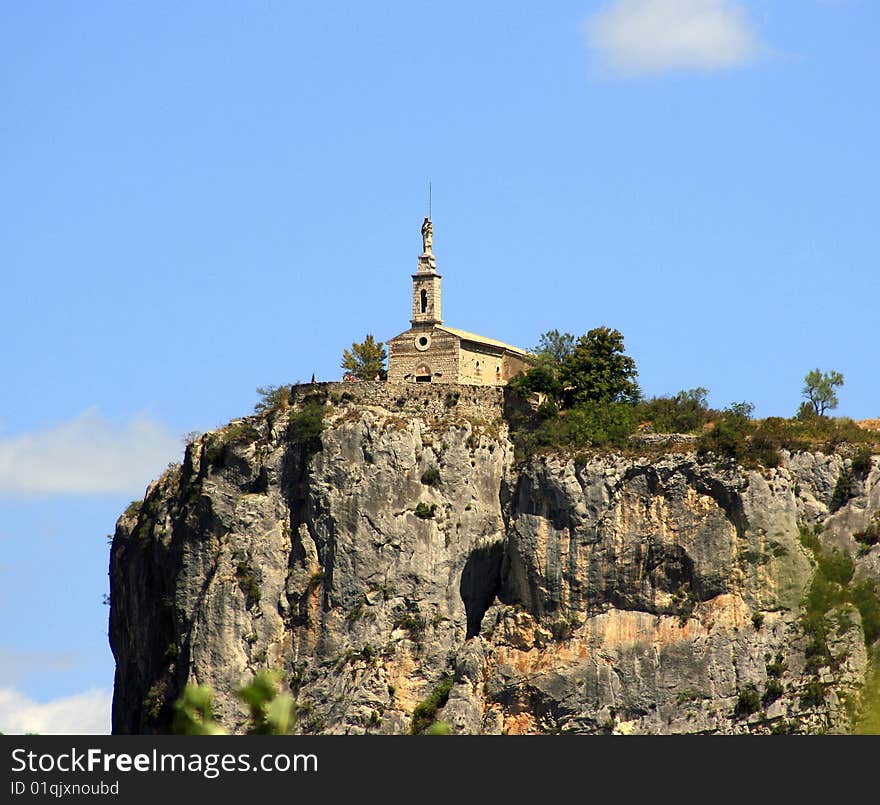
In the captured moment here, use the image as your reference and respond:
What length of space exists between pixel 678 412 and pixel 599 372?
437 cm

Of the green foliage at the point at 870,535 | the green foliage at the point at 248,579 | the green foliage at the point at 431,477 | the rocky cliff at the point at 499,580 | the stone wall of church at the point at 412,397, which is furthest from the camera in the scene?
the stone wall of church at the point at 412,397

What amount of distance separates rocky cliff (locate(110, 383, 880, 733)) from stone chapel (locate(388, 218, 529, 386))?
4.15 m

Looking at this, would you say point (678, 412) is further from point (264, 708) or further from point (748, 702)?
point (264, 708)

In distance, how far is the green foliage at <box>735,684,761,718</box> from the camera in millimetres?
102188

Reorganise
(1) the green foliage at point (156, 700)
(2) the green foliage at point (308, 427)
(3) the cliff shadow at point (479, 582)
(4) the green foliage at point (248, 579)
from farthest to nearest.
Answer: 1. (1) the green foliage at point (156, 700)
2. (3) the cliff shadow at point (479, 582)
3. (2) the green foliage at point (308, 427)
4. (4) the green foliage at point (248, 579)

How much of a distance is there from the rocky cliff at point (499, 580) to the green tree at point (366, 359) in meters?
8.12

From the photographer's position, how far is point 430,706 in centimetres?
10475

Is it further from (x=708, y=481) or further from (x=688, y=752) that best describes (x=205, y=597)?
(x=688, y=752)

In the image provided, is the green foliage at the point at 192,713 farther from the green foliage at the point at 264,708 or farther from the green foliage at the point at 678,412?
the green foliage at the point at 678,412

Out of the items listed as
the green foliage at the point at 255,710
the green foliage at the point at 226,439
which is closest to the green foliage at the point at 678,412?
the green foliage at the point at 226,439

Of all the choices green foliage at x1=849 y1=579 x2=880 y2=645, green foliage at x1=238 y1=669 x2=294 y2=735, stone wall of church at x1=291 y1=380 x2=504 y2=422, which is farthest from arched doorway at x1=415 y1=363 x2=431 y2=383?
green foliage at x1=238 y1=669 x2=294 y2=735

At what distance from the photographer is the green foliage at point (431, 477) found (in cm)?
10788

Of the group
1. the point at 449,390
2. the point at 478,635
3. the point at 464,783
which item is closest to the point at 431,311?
the point at 449,390

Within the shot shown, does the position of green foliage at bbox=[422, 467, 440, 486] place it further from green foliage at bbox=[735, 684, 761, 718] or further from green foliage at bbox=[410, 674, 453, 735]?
green foliage at bbox=[735, 684, 761, 718]
